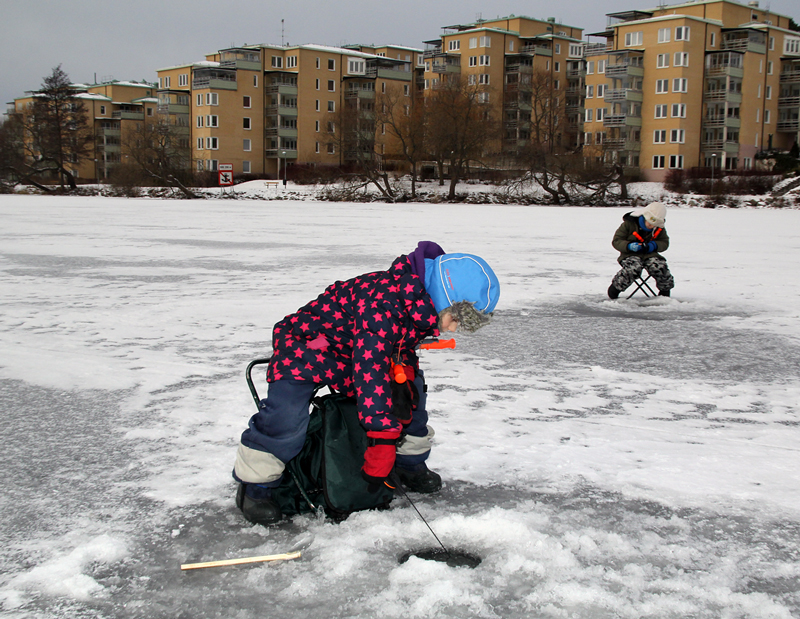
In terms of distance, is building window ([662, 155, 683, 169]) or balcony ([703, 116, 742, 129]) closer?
building window ([662, 155, 683, 169])

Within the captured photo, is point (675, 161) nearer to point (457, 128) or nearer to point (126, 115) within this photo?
point (457, 128)

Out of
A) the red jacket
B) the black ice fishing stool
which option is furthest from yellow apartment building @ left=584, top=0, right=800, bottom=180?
the red jacket

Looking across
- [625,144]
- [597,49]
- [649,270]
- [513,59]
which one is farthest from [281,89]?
[649,270]

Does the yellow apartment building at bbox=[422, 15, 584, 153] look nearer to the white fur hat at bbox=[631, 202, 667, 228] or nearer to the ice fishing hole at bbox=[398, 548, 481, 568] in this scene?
the white fur hat at bbox=[631, 202, 667, 228]

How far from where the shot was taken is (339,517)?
2.57 metres

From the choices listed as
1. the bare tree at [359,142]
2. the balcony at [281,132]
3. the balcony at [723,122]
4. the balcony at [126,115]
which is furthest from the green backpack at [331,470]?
the balcony at [126,115]

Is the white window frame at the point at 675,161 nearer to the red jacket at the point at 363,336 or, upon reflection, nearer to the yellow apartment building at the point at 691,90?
the yellow apartment building at the point at 691,90

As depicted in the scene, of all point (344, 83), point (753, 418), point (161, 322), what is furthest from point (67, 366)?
point (344, 83)

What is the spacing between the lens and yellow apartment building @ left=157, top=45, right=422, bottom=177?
233 feet

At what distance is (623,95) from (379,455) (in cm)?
5954

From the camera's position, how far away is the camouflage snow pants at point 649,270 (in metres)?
7.48

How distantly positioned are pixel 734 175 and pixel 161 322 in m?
42.5

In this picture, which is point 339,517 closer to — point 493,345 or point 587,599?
point 587,599

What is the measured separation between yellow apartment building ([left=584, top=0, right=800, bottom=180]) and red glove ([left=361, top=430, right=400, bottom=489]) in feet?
184
